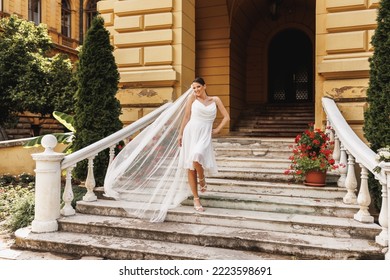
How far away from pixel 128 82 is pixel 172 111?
2.72m

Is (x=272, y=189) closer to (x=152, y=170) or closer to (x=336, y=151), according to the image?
(x=336, y=151)

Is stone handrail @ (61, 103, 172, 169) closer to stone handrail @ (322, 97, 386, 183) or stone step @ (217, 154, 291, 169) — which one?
stone step @ (217, 154, 291, 169)

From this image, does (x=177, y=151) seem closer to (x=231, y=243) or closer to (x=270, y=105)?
(x=231, y=243)

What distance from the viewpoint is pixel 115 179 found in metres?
5.55

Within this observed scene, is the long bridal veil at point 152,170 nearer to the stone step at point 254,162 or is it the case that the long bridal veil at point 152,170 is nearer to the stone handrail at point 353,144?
the stone step at point 254,162

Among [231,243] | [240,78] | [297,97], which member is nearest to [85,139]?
[231,243]

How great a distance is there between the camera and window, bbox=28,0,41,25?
24.4 m

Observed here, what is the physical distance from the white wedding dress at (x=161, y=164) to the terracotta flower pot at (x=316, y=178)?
1.50 metres

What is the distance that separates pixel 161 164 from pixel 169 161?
127 mm

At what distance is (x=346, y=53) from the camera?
6.84 meters

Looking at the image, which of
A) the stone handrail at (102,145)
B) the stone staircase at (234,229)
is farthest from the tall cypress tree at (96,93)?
the stone staircase at (234,229)

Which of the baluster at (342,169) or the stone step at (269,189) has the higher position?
the baluster at (342,169)

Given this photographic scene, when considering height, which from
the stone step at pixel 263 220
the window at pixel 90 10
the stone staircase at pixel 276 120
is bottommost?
the stone step at pixel 263 220

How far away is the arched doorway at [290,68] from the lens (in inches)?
507
